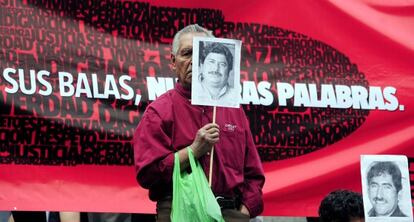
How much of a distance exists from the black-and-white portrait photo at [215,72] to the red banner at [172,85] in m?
1.31

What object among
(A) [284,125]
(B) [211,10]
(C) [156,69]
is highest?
(B) [211,10]

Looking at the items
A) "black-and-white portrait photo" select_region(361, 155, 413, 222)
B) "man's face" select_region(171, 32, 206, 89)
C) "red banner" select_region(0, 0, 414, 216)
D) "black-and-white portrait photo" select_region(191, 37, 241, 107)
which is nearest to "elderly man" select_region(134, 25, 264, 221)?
"man's face" select_region(171, 32, 206, 89)

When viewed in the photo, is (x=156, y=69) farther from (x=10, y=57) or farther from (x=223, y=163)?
(x=223, y=163)

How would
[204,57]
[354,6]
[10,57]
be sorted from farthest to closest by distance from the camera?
[354,6], [10,57], [204,57]

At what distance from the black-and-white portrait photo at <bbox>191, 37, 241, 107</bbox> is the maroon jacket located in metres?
0.15

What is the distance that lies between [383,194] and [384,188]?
0.04m

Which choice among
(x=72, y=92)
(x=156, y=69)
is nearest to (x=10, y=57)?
(x=72, y=92)

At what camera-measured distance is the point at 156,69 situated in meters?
5.67

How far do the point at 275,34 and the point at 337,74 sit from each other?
0.45m

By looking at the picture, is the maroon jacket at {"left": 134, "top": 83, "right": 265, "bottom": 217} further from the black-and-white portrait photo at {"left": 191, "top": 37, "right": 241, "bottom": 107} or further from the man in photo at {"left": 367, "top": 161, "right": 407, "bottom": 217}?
the man in photo at {"left": 367, "top": 161, "right": 407, "bottom": 217}

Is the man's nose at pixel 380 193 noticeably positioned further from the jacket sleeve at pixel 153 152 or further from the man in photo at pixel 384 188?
the jacket sleeve at pixel 153 152

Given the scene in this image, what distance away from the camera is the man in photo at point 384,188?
14.8ft

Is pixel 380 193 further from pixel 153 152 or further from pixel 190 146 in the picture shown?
pixel 153 152

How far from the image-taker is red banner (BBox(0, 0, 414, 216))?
5.51 m
